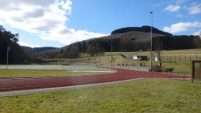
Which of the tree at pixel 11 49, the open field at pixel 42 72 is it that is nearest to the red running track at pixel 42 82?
the open field at pixel 42 72

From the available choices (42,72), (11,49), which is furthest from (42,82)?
(11,49)

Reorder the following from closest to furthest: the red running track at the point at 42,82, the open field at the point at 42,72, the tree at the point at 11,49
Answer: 1. the red running track at the point at 42,82
2. the open field at the point at 42,72
3. the tree at the point at 11,49

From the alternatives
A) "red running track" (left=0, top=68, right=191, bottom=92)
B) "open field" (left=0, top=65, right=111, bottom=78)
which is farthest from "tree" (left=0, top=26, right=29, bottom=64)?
"red running track" (left=0, top=68, right=191, bottom=92)

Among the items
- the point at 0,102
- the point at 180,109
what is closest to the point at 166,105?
the point at 180,109

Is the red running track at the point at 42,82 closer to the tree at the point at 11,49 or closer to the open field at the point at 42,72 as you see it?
the open field at the point at 42,72

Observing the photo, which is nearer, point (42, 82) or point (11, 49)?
point (42, 82)

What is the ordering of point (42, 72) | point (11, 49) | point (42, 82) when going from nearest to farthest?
point (42, 82) < point (42, 72) < point (11, 49)

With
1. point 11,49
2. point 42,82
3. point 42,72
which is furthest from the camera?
point 11,49

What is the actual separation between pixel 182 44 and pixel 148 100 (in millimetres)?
135907

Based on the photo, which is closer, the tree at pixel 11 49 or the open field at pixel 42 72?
the open field at pixel 42 72

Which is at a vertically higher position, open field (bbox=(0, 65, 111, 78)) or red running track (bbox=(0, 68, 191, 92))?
open field (bbox=(0, 65, 111, 78))

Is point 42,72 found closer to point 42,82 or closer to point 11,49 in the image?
point 42,82

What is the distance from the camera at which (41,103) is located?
11.1 meters

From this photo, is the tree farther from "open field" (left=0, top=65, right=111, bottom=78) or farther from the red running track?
the red running track
